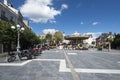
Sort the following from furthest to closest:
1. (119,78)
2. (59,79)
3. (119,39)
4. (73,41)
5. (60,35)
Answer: (60,35) → (73,41) → (119,39) → (119,78) → (59,79)

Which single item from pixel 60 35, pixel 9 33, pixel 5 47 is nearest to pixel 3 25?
pixel 9 33

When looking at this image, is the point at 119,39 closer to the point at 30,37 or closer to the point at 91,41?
the point at 30,37

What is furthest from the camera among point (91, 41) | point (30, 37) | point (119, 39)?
point (91, 41)

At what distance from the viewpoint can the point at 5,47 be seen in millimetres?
48719

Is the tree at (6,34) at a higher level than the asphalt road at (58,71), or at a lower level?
higher

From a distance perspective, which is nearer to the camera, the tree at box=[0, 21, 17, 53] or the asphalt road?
the asphalt road

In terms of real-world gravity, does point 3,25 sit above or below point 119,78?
above

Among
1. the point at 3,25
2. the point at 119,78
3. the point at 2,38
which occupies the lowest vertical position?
the point at 119,78

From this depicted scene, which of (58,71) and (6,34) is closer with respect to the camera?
(58,71)

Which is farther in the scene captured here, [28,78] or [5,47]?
[5,47]

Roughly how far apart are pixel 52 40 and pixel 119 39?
2448 inches

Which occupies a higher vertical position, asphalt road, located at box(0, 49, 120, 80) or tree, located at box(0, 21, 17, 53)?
tree, located at box(0, 21, 17, 53)

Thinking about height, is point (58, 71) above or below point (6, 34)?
below

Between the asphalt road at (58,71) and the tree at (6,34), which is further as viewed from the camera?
the tree at (6,34)
